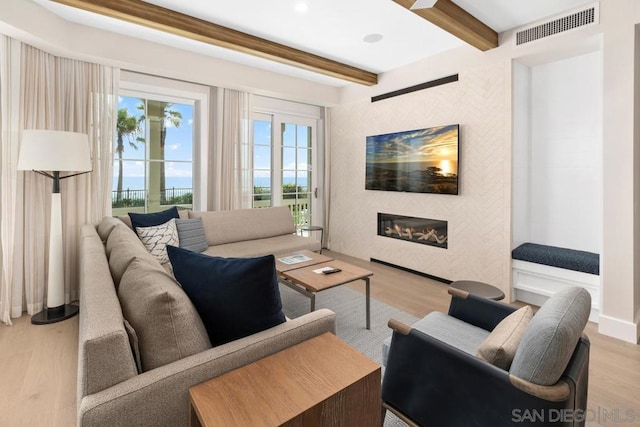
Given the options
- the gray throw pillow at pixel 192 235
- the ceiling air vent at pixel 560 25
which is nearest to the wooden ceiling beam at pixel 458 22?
the ceiling air vent at pixel 560 25

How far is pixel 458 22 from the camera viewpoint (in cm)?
275

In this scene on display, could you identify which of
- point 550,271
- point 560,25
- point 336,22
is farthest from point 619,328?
point 336,22

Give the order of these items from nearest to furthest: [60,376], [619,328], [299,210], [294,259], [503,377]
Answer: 1. [503,377]
2. [60,376]
3. [619,328]
4. [294,259]
5. [299,210]

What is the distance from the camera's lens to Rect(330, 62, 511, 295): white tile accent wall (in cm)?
329

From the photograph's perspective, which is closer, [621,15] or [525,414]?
[525,414]

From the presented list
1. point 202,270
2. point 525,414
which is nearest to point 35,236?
point 202,270

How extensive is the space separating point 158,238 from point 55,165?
3.23 ft

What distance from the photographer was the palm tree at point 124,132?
11.9 feet

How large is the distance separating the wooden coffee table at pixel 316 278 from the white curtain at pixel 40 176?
2183 mm

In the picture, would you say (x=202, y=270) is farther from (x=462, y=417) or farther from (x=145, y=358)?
(x=462, y=417)

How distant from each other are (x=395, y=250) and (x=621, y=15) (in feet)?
10.2

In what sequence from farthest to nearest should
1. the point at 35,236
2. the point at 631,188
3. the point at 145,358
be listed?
the point at 35,236 → the point at 631,188 → the point at 145,358

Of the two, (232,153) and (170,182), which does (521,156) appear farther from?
(170,182)

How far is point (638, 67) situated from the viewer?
2.46m
